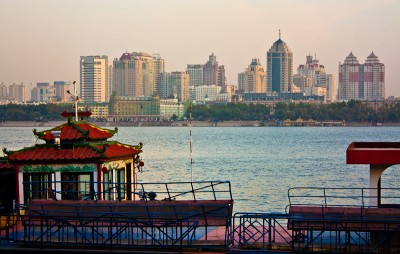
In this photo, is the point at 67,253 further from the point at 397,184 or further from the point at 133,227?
the point at 397,184

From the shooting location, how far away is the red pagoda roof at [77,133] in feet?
68.5

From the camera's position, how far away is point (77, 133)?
68.9 feet

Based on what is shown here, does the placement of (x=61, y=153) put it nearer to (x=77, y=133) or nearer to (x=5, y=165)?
(x=77, y=133)

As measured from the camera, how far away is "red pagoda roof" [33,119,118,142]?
2089cm

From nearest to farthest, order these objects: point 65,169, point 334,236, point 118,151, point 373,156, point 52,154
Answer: point 334,236 < point 373,156 < point 65,169 < point 52,154 < point 118,151

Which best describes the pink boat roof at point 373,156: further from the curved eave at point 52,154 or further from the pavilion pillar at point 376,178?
the curved eave at point 52,154

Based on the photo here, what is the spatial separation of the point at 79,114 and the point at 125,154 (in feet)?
7.23

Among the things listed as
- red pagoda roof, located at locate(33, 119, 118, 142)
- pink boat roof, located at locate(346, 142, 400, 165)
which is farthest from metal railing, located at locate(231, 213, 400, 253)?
red pagoda roof, located at locate(33, 119, 118, 142)

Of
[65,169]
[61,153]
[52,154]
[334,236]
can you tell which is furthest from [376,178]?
[52,154]

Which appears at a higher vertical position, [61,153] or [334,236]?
[61,153]

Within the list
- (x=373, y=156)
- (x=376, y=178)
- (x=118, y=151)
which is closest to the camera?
(x=373, y=156)

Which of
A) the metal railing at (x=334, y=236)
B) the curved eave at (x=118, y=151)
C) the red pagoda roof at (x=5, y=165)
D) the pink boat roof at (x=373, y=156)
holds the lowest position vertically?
the metal railing at (x=334, y=236)

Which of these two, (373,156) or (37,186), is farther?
(37,186)

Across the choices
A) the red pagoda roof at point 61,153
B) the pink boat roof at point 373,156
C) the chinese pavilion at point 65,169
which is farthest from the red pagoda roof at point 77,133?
the pink boat roof at point 373,156
